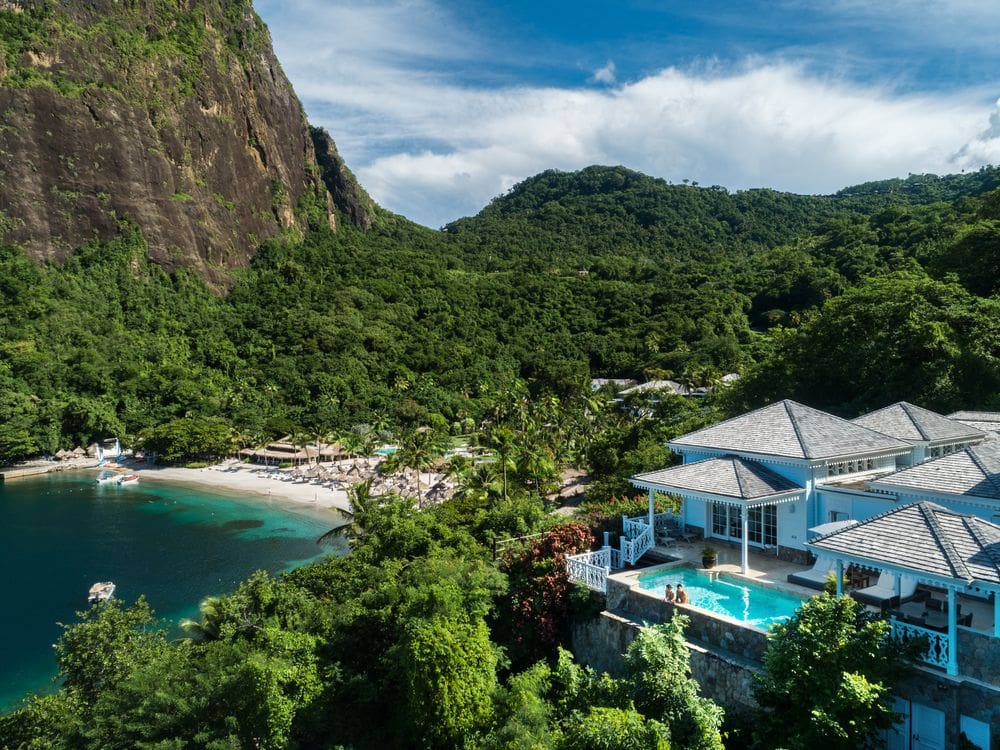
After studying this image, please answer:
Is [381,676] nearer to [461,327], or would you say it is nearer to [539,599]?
[539,599]

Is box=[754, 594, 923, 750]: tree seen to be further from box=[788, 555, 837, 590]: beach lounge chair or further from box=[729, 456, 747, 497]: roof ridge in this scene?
box=[729, 456, 747, 497]: roof ridge

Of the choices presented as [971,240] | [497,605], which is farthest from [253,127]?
[497,605]

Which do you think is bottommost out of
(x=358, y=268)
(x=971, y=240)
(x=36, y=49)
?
(x=971, y=240)

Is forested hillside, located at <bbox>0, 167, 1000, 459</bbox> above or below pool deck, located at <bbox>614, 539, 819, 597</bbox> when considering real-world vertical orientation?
above

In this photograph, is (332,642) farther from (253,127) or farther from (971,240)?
(253,127)

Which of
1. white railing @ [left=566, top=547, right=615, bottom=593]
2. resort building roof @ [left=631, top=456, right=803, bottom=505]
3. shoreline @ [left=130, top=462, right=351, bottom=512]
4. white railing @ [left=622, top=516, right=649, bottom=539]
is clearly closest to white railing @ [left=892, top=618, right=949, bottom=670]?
resort building roof @ [left=631, top=456, right=803, bottom=505]
